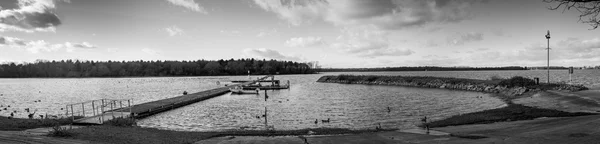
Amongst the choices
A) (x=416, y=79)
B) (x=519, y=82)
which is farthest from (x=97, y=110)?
(x=416, y=79)

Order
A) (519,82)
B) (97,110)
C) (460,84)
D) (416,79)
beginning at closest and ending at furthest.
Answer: (97,110) < (519,82) < (460,84) < (416,79)

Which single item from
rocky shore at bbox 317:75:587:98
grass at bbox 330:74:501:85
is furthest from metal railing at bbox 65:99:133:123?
grass at bbox 330:74:501:85

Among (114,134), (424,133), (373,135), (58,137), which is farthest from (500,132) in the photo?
(58,137)

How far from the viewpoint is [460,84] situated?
200 feet

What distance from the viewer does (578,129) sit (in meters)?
12.8

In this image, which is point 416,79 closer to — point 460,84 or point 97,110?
point 460,84

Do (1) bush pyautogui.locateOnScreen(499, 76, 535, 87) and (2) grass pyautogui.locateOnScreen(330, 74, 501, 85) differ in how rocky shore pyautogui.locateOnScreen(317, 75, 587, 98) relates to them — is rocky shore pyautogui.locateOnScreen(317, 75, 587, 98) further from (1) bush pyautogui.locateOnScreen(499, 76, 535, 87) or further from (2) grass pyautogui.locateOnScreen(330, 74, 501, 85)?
(1) bush pyautogui.locateOnScreen(499, 76, 535, 87)

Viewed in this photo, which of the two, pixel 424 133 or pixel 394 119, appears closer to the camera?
pixel 424 133

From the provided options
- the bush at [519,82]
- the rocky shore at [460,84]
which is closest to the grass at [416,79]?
the rocky shore at [460,84]

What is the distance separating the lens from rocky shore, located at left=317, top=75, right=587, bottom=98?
37709 mm

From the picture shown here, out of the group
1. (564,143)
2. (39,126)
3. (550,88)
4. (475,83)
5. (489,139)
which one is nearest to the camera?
(564,143)

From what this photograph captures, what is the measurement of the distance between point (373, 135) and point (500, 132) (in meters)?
5.41

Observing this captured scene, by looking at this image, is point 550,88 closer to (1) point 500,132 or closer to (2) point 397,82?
(1) point 500,132

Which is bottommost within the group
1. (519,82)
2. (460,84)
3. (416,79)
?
(460,84)
